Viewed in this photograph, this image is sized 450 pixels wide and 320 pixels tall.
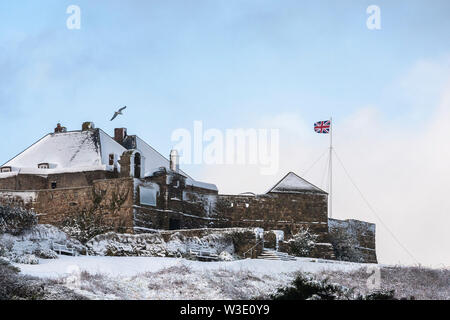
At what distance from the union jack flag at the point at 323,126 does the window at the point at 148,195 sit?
12.9 metres

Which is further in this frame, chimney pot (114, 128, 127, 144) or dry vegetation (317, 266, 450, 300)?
chimney pot (114, 128, 127, 144)

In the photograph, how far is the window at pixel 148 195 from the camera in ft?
178

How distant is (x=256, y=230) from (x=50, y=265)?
47.6 feet

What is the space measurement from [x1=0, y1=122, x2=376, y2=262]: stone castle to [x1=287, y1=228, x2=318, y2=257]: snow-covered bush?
92 centimetres

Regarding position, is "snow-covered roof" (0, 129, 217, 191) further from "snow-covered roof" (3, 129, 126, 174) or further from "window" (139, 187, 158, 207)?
"window" (139, 187, 158, 207)

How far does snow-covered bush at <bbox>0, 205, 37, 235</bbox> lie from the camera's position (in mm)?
41469

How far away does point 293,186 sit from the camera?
6159 cm

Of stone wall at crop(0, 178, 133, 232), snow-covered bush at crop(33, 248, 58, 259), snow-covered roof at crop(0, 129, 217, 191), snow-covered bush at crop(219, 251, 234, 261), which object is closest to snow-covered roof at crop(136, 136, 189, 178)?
snow-covered roof at crop(0, 129, 217, 191)

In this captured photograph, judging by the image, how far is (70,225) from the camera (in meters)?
53.0

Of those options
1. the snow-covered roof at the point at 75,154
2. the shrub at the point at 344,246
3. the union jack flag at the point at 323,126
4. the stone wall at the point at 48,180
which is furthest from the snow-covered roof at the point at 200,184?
the shrub at the point at 344,246

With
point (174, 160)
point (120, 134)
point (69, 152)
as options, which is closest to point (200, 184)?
point (174, 160)

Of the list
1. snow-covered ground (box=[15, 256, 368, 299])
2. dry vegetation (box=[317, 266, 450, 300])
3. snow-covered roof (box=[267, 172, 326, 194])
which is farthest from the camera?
snow-covered roof (box=[267, 172, 326, 194])
